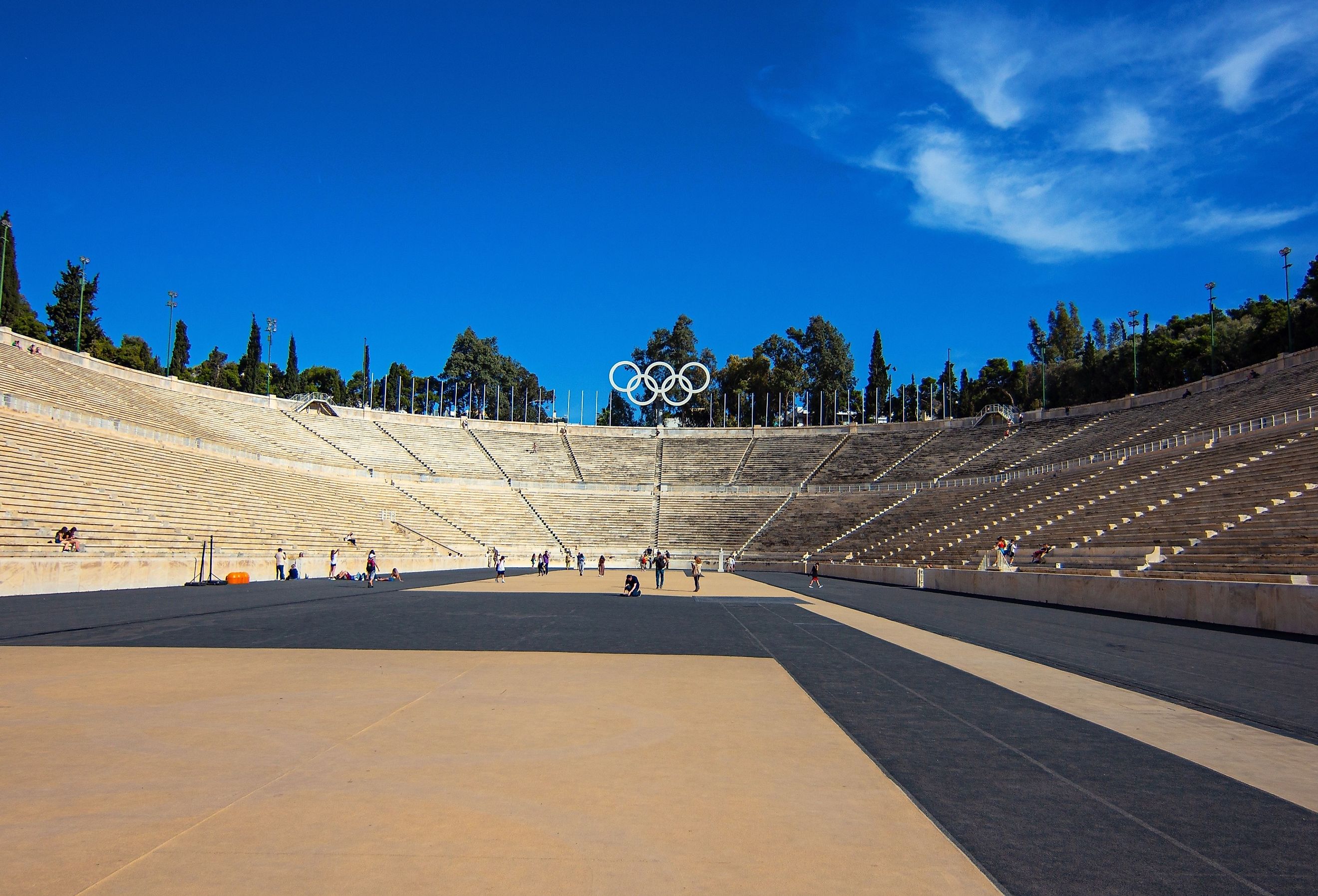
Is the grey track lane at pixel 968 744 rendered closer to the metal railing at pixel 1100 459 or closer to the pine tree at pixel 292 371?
the metal railing at pixel 1100 459

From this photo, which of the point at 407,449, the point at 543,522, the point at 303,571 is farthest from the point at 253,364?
the point at 303,571

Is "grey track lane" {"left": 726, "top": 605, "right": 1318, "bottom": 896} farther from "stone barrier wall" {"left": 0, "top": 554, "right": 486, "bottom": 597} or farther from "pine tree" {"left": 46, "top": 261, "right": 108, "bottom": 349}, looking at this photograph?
"pine tree" {"left": 46, "top": 261, "right": 108, "bottom": 349}

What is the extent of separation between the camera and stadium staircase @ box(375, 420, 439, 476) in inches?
2517

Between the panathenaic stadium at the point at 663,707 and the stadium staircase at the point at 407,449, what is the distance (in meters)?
25.2

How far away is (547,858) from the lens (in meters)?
4.49

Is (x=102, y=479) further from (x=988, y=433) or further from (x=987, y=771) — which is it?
(x=988, y=433)

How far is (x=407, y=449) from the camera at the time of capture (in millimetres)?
66062

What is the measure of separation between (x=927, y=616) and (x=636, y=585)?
404 inches

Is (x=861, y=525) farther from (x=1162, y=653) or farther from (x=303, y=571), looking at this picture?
(x=1162, y=653)

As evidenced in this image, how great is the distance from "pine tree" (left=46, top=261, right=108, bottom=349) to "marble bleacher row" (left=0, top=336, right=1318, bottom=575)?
25020mm

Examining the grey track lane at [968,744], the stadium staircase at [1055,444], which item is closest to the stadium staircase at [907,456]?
the stadium staircase at [1055,444]

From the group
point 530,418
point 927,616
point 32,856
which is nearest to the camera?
point 32,856

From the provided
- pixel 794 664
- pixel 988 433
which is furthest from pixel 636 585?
pixel 988 433

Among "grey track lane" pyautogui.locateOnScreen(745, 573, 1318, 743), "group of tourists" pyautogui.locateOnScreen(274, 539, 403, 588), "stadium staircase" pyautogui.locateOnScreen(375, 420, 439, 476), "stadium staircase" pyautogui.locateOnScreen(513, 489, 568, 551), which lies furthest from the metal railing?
"group of tourists" pyautogui.locateOnScreen(274, 539, 403, 588)
